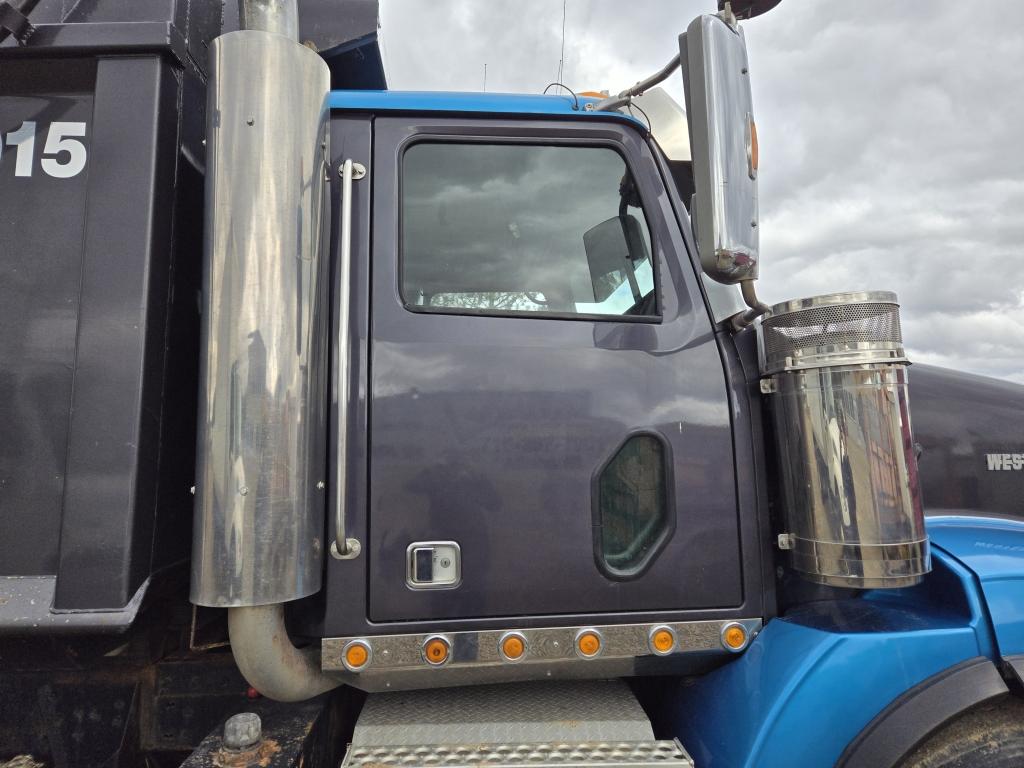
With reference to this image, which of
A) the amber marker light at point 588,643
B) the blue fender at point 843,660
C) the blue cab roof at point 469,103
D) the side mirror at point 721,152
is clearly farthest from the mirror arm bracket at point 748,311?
the amber marker light at point 588,643

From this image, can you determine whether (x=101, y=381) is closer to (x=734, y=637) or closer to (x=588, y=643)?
(x=588, y=643)

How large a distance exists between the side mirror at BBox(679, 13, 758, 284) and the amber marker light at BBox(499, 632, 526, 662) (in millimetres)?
984

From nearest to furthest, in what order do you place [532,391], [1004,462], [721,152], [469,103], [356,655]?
[721,152], [356,655], [532,391], [469,103], [1004,462]

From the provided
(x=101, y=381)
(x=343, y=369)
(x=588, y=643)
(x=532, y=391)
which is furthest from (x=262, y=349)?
(x=588, y=643)

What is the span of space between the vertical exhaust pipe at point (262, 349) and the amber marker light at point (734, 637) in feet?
3.39

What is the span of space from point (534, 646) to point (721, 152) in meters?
1.25

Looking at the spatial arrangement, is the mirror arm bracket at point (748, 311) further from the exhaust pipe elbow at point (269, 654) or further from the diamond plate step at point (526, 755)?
the exhaust pipe elbow at point (269, 654)

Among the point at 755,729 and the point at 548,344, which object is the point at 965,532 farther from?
the point at 548,344

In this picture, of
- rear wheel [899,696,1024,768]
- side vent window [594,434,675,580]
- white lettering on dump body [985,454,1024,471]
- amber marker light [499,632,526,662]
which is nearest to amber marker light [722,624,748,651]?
side vent window [594,434,675,580]

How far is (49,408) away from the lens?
143 cm

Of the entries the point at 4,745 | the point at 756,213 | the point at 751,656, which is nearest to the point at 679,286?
the point at 756,213

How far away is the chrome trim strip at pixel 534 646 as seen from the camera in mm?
1490

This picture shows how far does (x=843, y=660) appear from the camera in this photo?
1.46 meters

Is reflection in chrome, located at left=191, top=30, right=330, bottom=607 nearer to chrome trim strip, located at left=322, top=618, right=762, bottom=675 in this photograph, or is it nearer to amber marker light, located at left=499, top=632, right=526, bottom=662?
chrome trim strip, located at left=322, top=618, right=762, bottom=675
